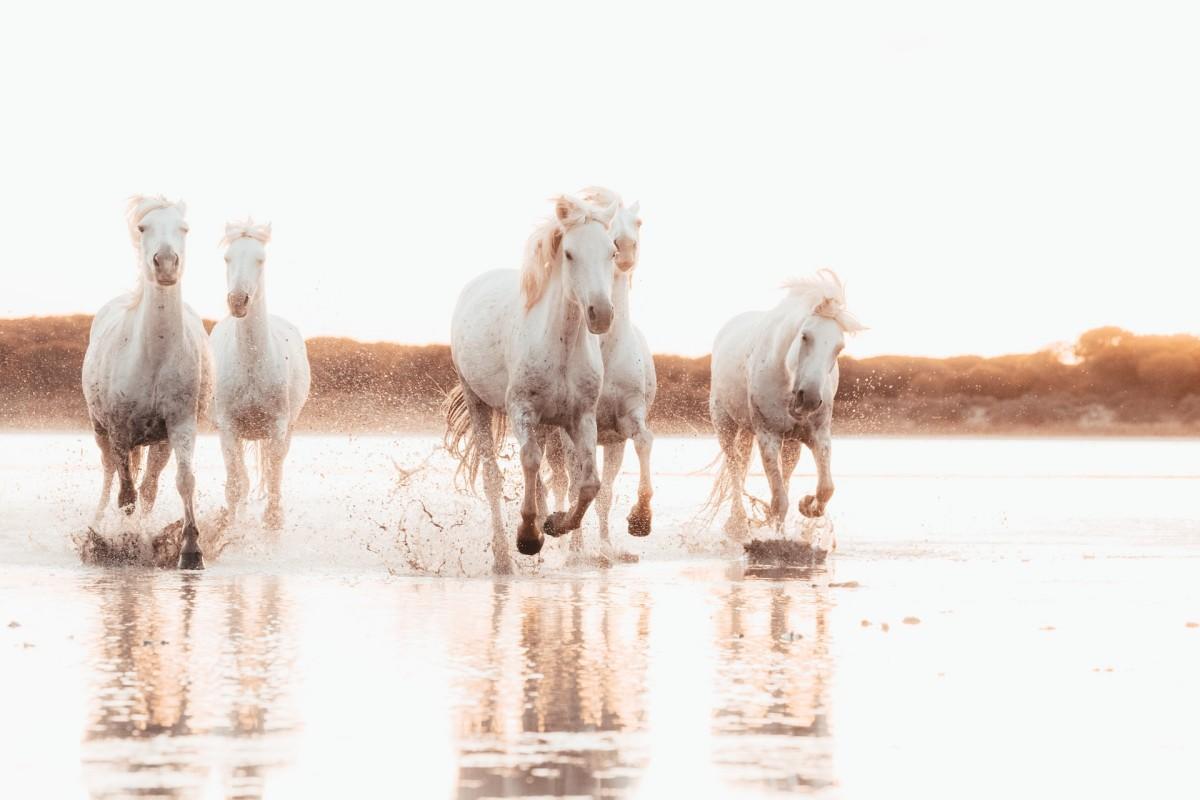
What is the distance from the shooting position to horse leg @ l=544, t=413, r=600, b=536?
31.1 ft

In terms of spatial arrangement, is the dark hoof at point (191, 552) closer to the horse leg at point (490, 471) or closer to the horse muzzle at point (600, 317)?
the horse leg at point (490, 471)

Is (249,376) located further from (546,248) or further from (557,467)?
(546,248)

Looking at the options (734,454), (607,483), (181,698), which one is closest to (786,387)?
(607,483)

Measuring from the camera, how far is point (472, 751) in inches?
187

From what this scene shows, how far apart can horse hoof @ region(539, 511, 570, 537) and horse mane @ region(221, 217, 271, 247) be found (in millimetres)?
4021

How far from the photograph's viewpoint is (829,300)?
1155 centimetres

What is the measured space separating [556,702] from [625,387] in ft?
17.9

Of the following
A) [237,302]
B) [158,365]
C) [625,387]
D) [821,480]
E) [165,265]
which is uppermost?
[165,265]

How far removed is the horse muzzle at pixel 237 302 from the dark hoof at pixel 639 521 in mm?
3750

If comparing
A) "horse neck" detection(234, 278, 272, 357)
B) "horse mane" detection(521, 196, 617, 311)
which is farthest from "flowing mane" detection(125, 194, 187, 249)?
"horse mane" detection(521, 196, 617, 311)

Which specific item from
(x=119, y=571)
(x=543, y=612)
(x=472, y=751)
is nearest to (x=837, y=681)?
(x=472, y=751)

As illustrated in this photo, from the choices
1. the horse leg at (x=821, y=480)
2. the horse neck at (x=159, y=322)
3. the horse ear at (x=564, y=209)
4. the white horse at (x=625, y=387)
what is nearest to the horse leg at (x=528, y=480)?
the white horse at (x=625, y=387)

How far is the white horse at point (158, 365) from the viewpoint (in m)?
10.9

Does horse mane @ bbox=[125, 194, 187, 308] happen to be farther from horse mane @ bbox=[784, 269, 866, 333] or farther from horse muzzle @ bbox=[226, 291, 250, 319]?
horse mane @ bbox=[784, 269, 866, 333]
